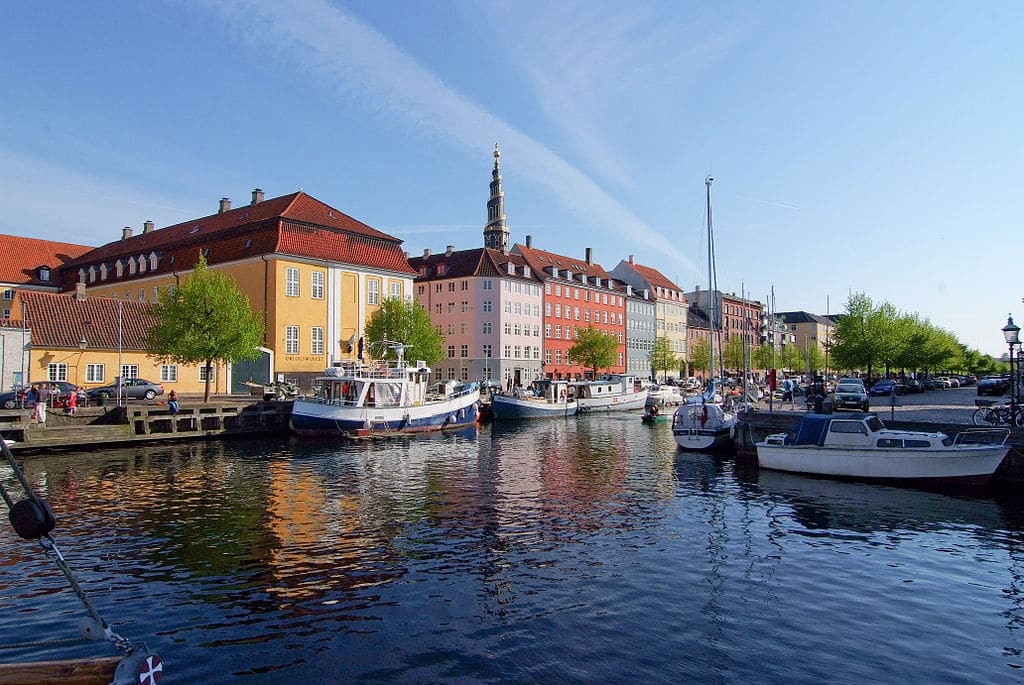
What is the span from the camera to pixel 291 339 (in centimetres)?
6344

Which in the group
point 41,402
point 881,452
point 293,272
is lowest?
point 881,452

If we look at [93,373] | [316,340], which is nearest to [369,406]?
[316,340]

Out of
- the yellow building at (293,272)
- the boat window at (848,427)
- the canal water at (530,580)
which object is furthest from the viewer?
the yellow building at (293,272)

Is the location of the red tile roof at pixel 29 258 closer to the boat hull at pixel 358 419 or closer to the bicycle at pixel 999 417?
the boat hull at pixel 358 419

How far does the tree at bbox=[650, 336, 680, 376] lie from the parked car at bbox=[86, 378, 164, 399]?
8369cm

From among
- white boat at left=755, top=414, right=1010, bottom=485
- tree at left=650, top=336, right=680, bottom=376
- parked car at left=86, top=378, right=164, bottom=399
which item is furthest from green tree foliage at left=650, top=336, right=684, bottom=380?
white boat at left=755, top=414, right=1010, bottom=485

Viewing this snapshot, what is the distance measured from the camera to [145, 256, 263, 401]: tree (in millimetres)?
49812

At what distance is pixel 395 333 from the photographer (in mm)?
66438

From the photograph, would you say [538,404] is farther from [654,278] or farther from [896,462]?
[654,278]

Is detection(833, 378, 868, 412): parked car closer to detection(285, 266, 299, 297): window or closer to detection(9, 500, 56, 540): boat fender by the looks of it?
detection(285, 266, 299, 297): window

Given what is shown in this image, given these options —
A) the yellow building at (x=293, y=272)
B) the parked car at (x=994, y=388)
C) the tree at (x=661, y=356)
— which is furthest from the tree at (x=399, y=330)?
the tree at (x=661, y=356)

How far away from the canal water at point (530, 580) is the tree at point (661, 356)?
304 feet

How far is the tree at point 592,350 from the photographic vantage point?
98625 millimetres

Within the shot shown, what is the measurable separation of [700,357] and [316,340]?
8177 cm
